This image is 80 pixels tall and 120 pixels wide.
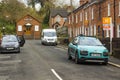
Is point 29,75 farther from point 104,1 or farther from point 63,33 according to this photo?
point 63,33

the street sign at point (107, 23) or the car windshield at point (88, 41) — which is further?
the street sign at point (107, 23)

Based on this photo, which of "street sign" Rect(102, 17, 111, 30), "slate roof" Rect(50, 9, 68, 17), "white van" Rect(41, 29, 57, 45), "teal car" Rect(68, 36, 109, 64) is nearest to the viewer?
"teal car" Rect(68, 36, 109, 64)

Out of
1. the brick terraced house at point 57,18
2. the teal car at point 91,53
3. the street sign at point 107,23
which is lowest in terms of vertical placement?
the teal car at point 91,53

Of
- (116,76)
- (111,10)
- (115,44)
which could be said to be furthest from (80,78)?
(111,10)

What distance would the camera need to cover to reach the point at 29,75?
15766 mm

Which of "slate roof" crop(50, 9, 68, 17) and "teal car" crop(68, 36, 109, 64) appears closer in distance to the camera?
"teal car" crop(68, 36, 109, 64)

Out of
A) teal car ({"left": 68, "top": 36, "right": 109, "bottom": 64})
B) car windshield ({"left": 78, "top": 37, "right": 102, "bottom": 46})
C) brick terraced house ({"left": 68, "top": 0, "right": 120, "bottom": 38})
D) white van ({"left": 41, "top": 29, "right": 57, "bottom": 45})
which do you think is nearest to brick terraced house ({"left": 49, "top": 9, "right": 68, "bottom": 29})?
brick terraced house ({"left": 68, "top": 0, "right": 120, "bottom": 38})

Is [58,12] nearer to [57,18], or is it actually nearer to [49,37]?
[57,18]

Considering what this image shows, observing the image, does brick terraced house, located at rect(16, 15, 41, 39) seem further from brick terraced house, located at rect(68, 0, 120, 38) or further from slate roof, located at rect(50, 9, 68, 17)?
brick terraced house, located at rect(68, 0, 120, 38)

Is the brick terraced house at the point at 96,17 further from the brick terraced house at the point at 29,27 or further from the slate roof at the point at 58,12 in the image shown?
the slate roof at the point at 58,12

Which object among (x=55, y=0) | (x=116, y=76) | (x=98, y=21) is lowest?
(x=116, y=76)

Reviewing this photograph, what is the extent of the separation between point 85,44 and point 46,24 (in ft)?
309

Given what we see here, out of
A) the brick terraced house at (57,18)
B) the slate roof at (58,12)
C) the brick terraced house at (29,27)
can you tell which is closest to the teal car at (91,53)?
the brick terraced house at (29,27)

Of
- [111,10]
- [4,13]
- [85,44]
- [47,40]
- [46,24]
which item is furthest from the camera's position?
[46,24]
